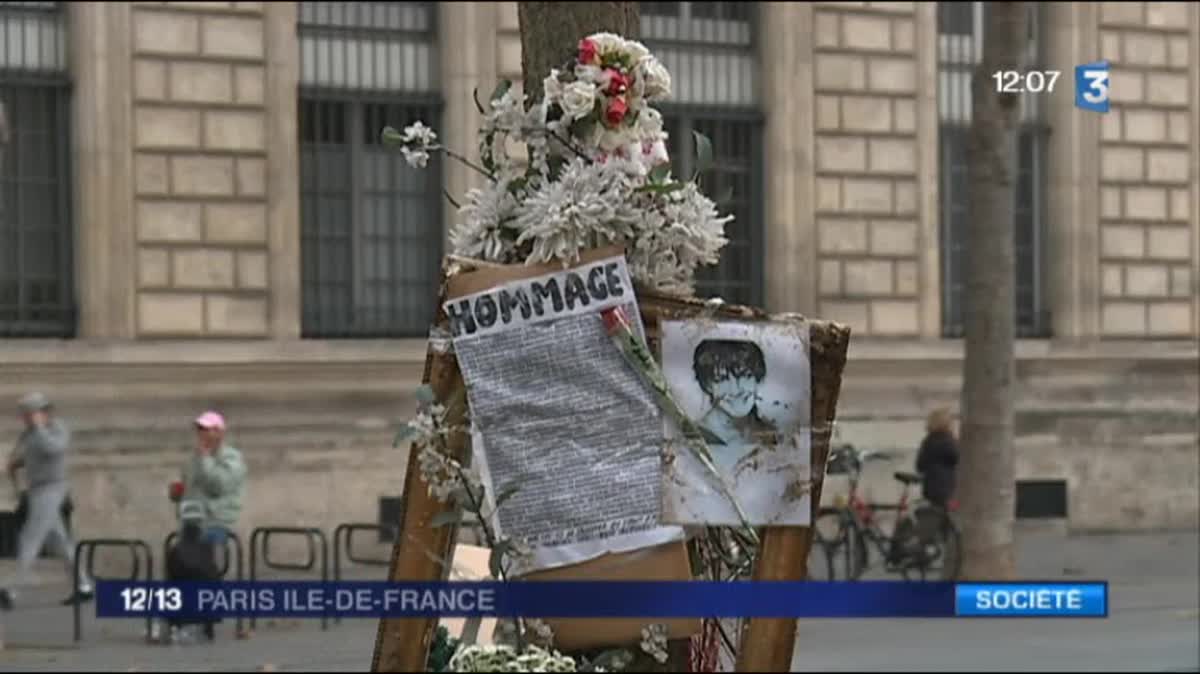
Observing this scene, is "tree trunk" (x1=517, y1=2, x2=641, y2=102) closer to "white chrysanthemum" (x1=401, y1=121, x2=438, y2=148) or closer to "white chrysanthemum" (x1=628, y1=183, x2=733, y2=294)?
"white chrysanthemum" (x1=401, y1=121, x2=438, y2=148)

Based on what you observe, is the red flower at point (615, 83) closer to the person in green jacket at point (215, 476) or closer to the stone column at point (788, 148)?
the person in green jacket at point (215, 476)

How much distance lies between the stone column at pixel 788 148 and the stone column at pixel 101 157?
7.06 metres

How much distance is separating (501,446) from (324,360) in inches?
725

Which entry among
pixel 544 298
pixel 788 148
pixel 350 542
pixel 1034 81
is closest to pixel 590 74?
pixel 544 298

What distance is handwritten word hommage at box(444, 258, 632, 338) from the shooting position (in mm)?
3439

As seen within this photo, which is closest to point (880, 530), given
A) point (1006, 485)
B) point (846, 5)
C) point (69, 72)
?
point (1006, 485)

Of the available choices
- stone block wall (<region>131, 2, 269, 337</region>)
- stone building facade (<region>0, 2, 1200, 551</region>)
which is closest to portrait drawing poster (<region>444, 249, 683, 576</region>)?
stone building facade (<region>0, 2, 1200, 551</region>)

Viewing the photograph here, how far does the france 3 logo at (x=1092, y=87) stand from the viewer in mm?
4961

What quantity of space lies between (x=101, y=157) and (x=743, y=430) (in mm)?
17968

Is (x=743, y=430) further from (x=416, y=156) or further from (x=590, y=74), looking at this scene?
(x=416, y=156)

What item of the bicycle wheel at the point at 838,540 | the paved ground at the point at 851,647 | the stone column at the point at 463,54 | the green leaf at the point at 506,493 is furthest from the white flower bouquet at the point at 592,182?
the stone column at the point at 463,54

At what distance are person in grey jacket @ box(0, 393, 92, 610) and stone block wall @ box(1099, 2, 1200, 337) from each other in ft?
36.8

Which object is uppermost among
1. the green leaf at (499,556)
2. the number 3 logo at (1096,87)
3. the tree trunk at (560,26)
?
the tree trunk at (560,26)

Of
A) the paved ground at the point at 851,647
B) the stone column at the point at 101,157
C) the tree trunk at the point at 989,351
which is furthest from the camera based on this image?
the stone column at the point at 101,157
